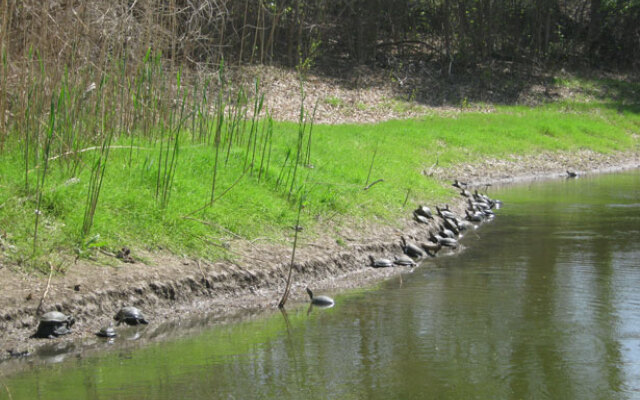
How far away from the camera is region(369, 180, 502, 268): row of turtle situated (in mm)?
8383

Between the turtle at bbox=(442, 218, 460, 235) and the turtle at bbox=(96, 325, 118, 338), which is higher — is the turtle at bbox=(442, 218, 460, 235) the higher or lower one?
the higher one

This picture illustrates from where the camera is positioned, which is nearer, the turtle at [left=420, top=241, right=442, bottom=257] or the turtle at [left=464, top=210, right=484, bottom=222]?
the turtle at [left=420, top=241, right=442, bottom=257]

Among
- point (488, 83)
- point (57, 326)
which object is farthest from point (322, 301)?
point (488, 83)

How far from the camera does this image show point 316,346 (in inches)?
219

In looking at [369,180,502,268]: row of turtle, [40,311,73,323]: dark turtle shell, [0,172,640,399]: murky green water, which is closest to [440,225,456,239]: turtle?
[369,180,502,268]: row of turtle

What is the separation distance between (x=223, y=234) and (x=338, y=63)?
16.5m

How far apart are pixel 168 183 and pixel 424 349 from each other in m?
3.18

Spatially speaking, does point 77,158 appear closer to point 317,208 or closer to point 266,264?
point 266,264

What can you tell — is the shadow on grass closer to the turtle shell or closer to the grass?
the grass

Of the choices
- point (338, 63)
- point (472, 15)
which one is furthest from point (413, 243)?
point (472, 15)

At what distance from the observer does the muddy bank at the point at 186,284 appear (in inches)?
219

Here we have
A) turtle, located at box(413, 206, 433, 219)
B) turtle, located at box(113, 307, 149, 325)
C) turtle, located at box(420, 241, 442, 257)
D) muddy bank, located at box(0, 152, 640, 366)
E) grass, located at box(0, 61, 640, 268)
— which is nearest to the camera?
muddy bank, located at box(0, 152, 640, 366)

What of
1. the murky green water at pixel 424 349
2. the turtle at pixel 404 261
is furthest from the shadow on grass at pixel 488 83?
the murky green water at pixel 424 349

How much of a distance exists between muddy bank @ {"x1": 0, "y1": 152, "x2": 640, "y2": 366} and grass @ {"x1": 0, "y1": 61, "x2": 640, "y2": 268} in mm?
210
